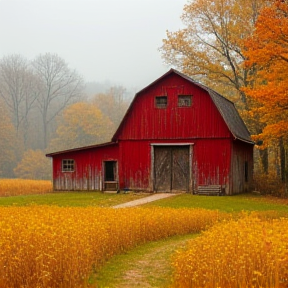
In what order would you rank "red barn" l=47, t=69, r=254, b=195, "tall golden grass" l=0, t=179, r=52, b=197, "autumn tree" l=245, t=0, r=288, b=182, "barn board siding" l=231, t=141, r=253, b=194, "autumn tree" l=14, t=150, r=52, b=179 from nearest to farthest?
1. "autumn tree" l=245, t=0, r=288, b=182
2. "red barn" l=47, t=69, r=254, b=195
3. "barn board siding" l=231, t=141, r=253, b=194
4. "tall golden grass" l=0, t=179, r=52, b=197
5. "autumn tree" l=14, t=150, r=52, b=179

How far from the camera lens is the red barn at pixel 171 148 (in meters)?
30.2

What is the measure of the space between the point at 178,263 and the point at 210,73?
106 feet

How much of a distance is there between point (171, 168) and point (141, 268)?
19.5 metres

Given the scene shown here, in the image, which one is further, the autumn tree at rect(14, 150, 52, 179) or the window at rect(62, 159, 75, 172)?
the autumn tree at rect(14, 150, 52, 179)

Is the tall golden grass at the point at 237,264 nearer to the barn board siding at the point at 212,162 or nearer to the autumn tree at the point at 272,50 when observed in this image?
the autumn tree at the point at 272,50

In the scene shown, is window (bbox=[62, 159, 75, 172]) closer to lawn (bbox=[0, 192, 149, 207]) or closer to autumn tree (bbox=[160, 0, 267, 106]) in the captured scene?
lawn (bbox=[0, 192, 149, 207])

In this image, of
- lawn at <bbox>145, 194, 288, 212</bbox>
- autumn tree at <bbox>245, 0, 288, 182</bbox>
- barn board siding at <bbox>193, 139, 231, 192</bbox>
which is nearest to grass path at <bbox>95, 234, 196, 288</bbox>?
lawn at <bbox>145, 194, 288, 212</bbox>

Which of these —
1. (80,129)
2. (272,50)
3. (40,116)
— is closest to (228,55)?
(272,50)

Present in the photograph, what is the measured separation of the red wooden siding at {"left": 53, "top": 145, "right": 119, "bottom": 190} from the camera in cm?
3272

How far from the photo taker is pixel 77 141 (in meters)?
72.5

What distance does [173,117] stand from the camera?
31125 mm

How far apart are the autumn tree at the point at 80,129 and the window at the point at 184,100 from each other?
4166 cm

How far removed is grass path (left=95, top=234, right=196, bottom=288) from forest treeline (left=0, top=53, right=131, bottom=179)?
57.4 meters

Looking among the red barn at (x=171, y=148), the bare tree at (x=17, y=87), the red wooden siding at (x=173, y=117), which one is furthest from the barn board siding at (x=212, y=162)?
the bare tree at (x=17, y=87)
